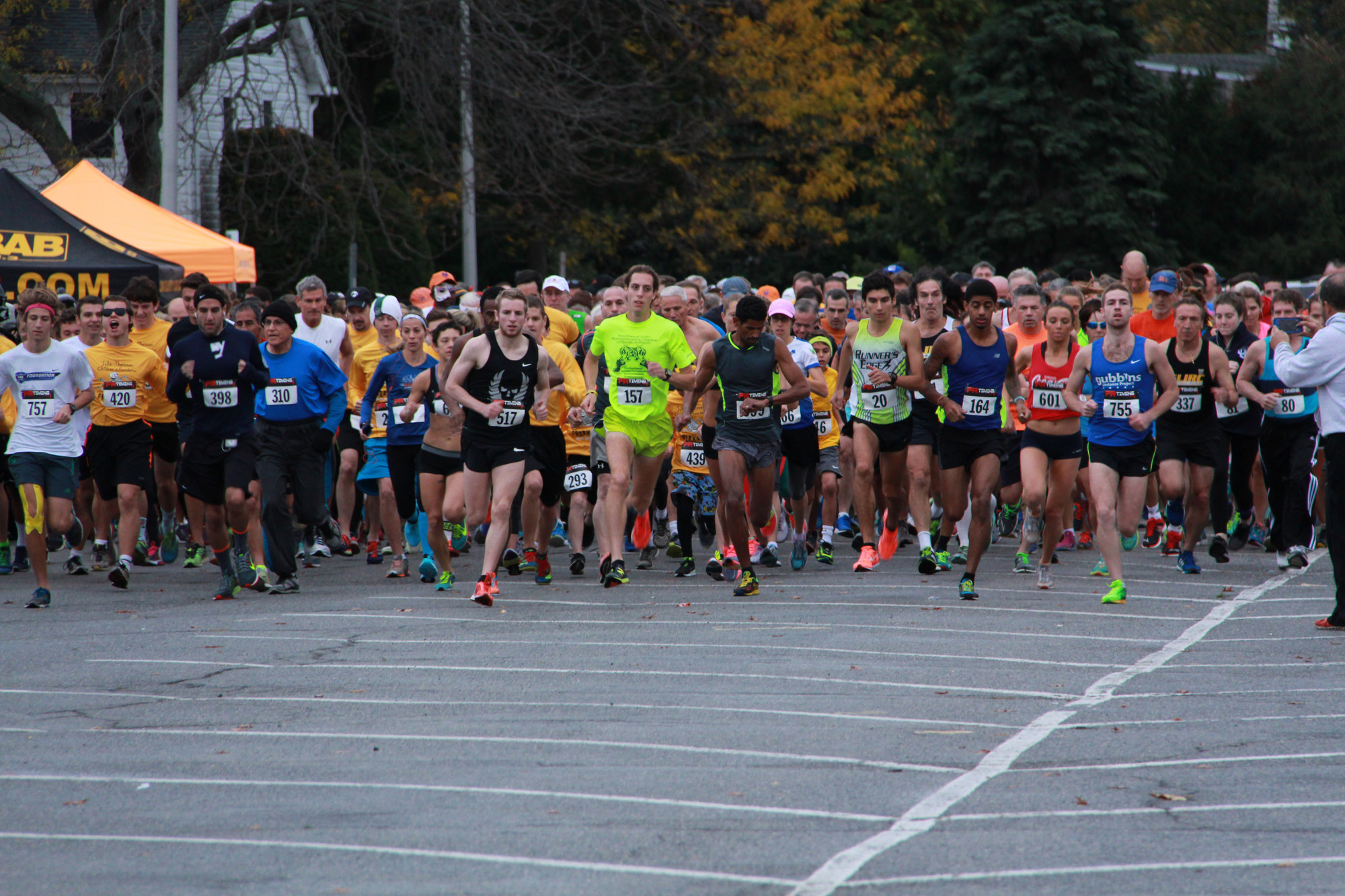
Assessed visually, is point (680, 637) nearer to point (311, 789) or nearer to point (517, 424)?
point (517, 424)

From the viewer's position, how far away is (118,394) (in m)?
13.4

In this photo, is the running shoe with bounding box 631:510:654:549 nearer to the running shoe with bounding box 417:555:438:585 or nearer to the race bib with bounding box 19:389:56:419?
the running shoe with bounding box 417:555:438:585

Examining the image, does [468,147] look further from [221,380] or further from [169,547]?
[221,380]

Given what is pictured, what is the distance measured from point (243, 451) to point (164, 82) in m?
11.7

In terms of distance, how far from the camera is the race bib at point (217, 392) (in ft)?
39.9

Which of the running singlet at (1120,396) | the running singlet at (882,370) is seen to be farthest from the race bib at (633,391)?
the running singlet at (1120,396)

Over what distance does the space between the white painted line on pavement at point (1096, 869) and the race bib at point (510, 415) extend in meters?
A: 6.88

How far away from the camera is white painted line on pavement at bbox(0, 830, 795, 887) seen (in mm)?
5281

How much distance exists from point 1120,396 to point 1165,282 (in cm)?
375

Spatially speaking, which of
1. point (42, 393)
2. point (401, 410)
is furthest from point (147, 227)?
point (401, 410)

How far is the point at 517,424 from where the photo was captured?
38.7 feet

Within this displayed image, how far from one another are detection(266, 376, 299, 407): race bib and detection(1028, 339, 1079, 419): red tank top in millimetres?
5425

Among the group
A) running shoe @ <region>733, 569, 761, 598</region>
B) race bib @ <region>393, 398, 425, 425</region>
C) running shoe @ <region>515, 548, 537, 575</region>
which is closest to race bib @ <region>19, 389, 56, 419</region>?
race bib @ <region>393, 398, 425, 425</region>

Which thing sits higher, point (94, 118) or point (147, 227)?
point (94, 118)
